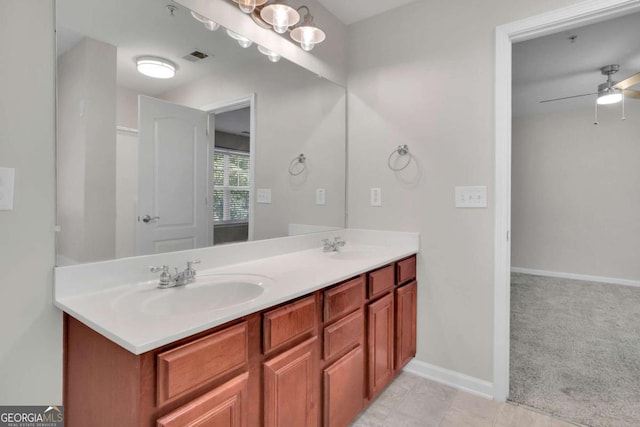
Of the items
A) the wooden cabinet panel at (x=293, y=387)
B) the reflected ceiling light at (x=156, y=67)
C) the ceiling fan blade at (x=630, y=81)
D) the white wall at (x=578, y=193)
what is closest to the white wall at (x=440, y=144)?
the wooden cabinet panel at (x=293, y=387)

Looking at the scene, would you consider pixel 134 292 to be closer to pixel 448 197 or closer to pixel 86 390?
pixel 86 390

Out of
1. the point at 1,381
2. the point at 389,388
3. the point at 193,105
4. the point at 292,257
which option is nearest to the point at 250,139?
the point at 193,105

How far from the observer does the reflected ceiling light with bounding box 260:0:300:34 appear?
162 cm

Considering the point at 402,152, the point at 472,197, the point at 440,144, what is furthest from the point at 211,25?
the point at 472,197

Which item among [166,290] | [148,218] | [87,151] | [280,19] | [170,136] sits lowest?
[166,290]

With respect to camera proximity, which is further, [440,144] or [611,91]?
[611,91]

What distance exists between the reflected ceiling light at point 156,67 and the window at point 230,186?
393 millimetres

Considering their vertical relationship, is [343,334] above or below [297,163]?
below

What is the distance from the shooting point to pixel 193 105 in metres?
1.47

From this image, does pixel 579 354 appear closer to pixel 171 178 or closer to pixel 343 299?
pixel 343 299

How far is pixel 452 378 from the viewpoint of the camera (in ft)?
6.33

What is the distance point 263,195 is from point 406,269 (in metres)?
0.97

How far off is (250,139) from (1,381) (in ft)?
4.44

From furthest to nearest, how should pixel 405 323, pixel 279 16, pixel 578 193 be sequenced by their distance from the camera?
pixel 578 193 < pixel 405 323 < pixel 279 16
